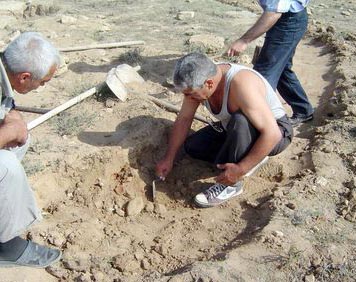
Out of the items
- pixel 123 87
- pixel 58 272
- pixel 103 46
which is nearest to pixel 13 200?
pixel 58 272

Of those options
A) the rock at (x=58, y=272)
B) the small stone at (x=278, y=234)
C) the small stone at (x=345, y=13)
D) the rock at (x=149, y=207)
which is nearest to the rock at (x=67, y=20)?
the rock at (x=149, y=207)

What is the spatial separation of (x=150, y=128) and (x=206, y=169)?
595 millimetres

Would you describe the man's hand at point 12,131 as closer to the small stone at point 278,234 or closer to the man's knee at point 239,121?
the man's knee at point 239,121

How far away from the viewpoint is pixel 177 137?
13.6 feet

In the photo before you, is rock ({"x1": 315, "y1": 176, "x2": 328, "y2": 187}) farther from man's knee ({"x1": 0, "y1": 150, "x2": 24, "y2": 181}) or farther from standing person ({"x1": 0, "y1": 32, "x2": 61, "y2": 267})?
man's knee ({"x1": 0, "y1": 150, "x2": 24, "y2": 181})

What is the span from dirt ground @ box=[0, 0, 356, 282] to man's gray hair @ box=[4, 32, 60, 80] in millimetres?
1173

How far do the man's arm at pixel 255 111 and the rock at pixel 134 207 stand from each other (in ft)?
2.79

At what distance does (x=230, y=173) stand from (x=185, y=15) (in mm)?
4549

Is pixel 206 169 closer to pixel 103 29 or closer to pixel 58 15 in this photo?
pixel 103 29

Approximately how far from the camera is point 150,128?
178 inches

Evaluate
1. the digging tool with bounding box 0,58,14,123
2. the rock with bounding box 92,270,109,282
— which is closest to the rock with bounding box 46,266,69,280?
the rock with bounding box 92,270,109,282

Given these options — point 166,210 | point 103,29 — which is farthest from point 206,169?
point 103,29

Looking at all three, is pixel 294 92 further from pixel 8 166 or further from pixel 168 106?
pixel 8 166

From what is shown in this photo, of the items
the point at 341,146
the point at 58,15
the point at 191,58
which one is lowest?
the point at 58,15
